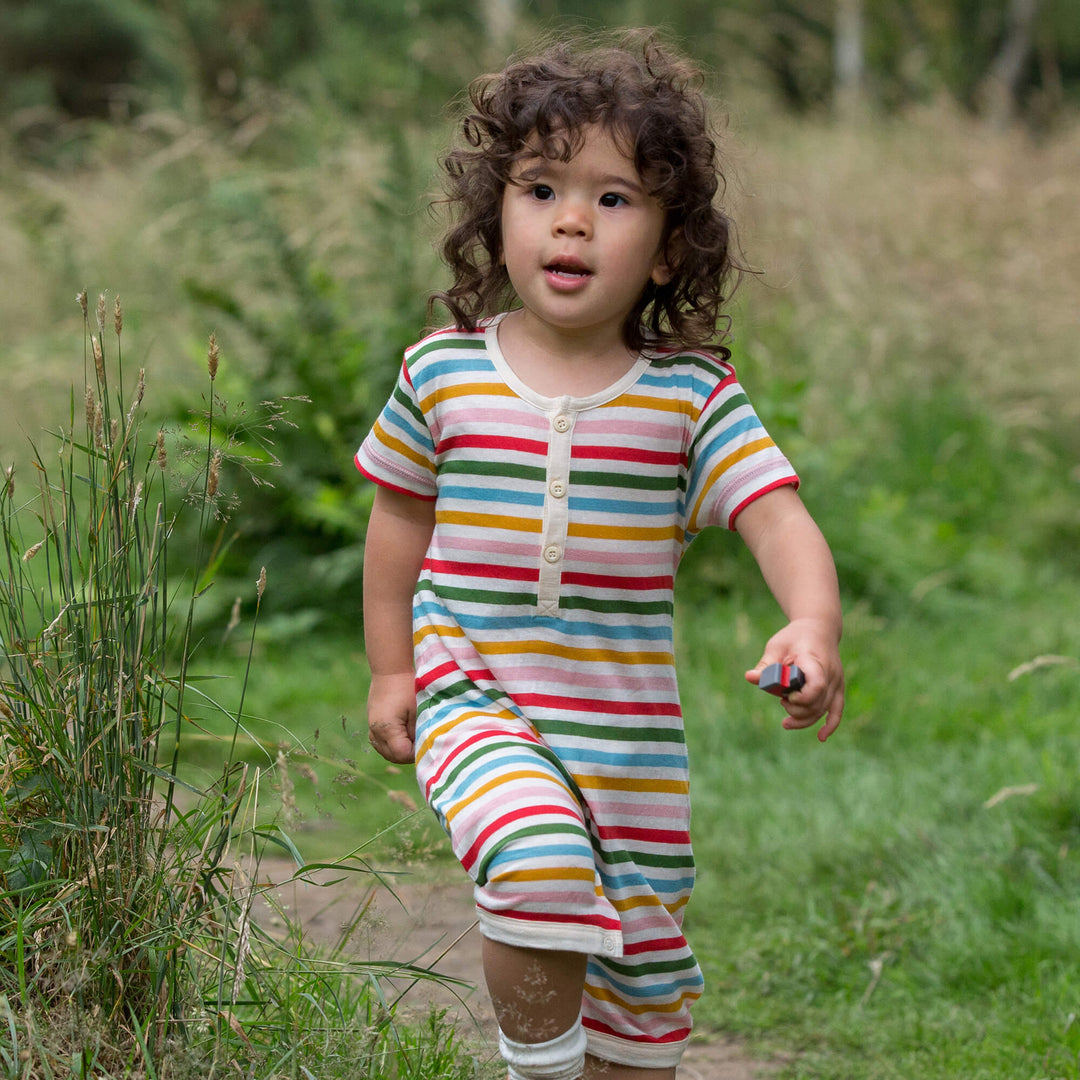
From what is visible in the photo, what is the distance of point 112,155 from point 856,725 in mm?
7741

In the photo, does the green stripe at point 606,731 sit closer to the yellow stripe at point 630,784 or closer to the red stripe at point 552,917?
the yellow stripe at point 630,784

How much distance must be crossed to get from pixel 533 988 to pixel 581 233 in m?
1.02

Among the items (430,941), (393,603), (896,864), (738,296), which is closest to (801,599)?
(393,603)

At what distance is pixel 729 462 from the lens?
187 centimetres

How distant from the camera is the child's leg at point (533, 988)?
67.2 inches

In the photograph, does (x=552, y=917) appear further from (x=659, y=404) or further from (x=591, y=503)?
(x=659, y=404)

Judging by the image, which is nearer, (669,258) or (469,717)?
(469,717)

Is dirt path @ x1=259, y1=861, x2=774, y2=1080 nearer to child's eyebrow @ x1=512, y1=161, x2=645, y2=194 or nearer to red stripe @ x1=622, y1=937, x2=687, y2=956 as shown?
red stripe @ x1=622, y1=937, x2=687, y2=956

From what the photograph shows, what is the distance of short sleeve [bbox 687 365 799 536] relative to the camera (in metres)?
1.84

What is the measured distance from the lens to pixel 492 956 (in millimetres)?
1732

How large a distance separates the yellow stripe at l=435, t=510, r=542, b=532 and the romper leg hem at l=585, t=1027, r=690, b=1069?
745 millimetres

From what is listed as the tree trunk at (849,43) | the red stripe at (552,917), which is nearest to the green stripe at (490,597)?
the red stripe at (552,917)

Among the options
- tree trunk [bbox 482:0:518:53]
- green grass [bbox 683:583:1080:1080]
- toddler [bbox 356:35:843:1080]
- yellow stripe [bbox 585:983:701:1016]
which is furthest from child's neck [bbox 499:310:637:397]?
tree trunk [bbox 482:0:518:53]

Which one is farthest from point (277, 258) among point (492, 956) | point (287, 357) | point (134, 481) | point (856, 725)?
point (492, 956)
